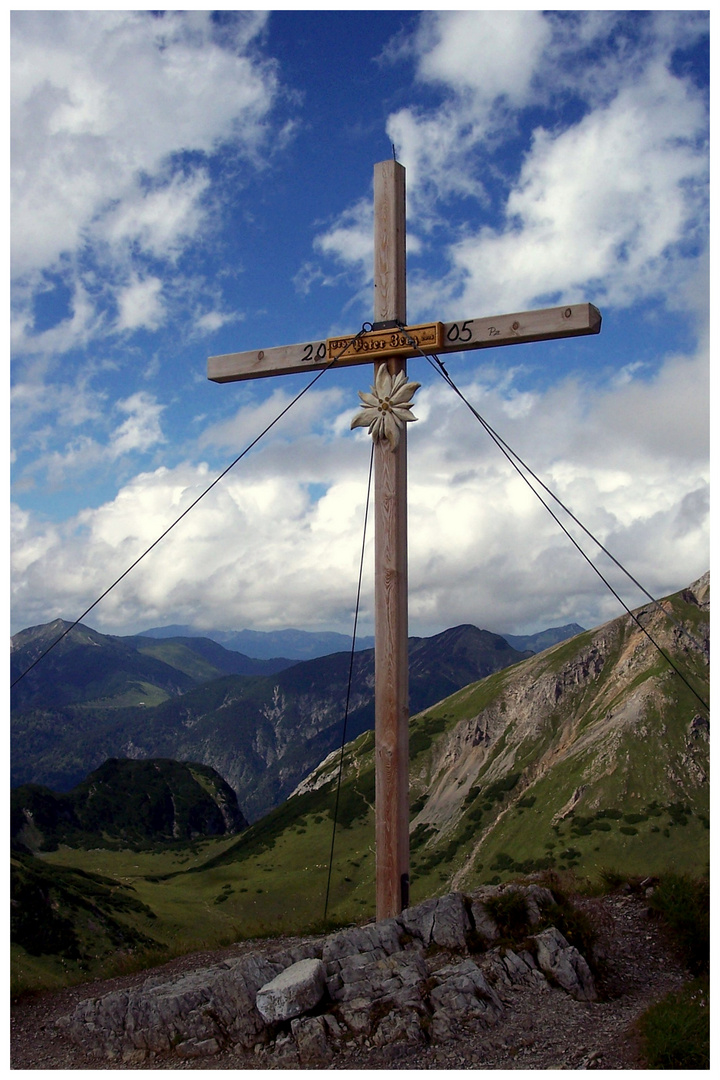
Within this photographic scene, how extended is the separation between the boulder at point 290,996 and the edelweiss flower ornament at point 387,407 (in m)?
6.78

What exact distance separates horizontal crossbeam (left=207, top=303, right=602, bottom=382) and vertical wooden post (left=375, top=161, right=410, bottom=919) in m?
0.33

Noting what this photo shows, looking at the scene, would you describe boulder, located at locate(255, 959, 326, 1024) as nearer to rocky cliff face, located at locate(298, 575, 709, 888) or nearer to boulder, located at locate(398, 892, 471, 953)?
boulder, located at locate(398, 892, 471, 953)

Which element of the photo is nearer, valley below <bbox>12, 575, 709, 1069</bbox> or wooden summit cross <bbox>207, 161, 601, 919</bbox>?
valley below <bbox>12, 575, 709, 1069</bbox>

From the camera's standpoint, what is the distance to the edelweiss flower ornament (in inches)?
440

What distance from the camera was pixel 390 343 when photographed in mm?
11438

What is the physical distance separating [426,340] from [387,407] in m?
1.10

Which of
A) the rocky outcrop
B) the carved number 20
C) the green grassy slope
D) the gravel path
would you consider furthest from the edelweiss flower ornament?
the green grassy slope

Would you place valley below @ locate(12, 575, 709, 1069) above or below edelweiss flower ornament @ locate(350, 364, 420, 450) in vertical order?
below

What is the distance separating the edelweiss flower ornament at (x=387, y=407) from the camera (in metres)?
11.2

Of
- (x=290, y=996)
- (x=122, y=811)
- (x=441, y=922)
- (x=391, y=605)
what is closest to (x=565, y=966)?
(x=441, y=922)

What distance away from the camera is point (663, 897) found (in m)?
11.6

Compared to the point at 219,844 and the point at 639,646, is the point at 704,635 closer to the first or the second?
the point at 639,646

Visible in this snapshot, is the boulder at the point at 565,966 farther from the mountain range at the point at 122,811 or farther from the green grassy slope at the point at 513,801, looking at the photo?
the mountain range at the point at 122,811

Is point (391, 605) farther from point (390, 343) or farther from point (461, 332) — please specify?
point (461, 332)
